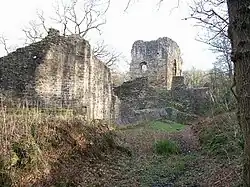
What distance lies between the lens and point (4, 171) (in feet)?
22.3

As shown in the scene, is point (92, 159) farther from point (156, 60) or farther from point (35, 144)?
point (156, 60)

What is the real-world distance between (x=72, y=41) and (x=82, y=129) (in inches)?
420

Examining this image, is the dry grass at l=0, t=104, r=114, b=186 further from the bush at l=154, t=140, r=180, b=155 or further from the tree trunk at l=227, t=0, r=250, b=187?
the tree trunk at l=227, t=0, r=250, b=187

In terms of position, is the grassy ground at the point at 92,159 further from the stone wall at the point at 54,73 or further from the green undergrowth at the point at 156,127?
the green undergrowth at the point at 156,127

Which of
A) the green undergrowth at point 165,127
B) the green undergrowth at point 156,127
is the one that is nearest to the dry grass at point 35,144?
the green undergrowth at point 156,127

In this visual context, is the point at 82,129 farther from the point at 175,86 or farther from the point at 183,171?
the point at 175,86

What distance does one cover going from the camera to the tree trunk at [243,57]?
3969 mm

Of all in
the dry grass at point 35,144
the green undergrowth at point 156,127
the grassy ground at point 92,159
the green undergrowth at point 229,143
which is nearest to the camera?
the dry grass at point 35,144

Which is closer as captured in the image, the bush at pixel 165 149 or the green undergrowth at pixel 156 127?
the bush at pixel 165 149

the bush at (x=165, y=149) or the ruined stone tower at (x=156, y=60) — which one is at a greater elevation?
the ruined stone tower at (x=156, y=60)

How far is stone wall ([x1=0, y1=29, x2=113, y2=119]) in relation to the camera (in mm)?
18359

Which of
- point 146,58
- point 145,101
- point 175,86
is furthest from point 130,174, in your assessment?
point 146,58

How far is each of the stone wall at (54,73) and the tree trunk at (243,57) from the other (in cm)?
1288

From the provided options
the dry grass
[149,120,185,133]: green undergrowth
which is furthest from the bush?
[149,120,185,133]: green undergrowth
